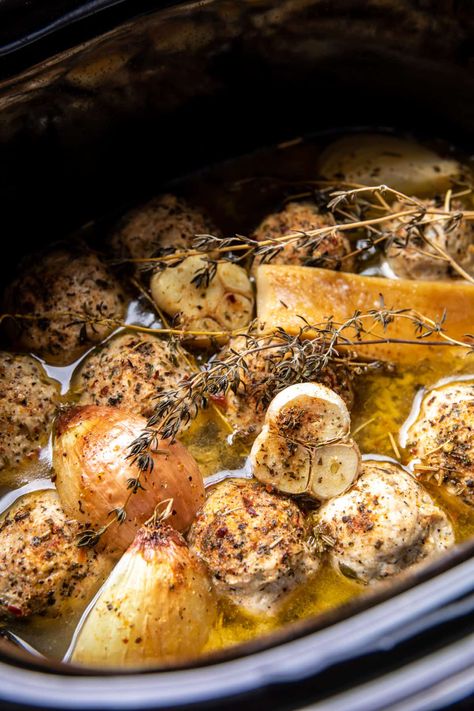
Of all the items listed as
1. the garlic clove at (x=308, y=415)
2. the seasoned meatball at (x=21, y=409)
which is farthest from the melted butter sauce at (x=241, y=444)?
the garlic clove at (x=308, y=415)

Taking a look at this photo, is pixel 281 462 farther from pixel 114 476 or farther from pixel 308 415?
pixel 114 476

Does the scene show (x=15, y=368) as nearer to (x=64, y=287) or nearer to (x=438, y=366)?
(x=64, y=287)

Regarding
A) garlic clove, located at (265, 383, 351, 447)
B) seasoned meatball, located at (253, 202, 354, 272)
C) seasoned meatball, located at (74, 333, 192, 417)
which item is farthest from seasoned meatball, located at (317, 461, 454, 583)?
seasoned meatball, located at (253, 202, 354, 272)

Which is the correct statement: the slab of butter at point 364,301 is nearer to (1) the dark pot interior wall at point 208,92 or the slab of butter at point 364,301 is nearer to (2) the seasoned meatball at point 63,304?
(2) the seasoned meatball at point 63,304

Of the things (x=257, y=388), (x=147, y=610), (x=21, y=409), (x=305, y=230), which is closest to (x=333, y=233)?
(x=305, y=230)

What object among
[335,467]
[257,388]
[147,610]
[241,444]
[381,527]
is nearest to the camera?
[147,610]

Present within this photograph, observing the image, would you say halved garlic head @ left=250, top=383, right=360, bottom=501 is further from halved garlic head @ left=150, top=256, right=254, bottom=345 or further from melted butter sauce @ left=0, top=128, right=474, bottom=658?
halved garlic head @ left=150, top=256, right=254, bottom=345

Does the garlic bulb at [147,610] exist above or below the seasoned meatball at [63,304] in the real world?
below
